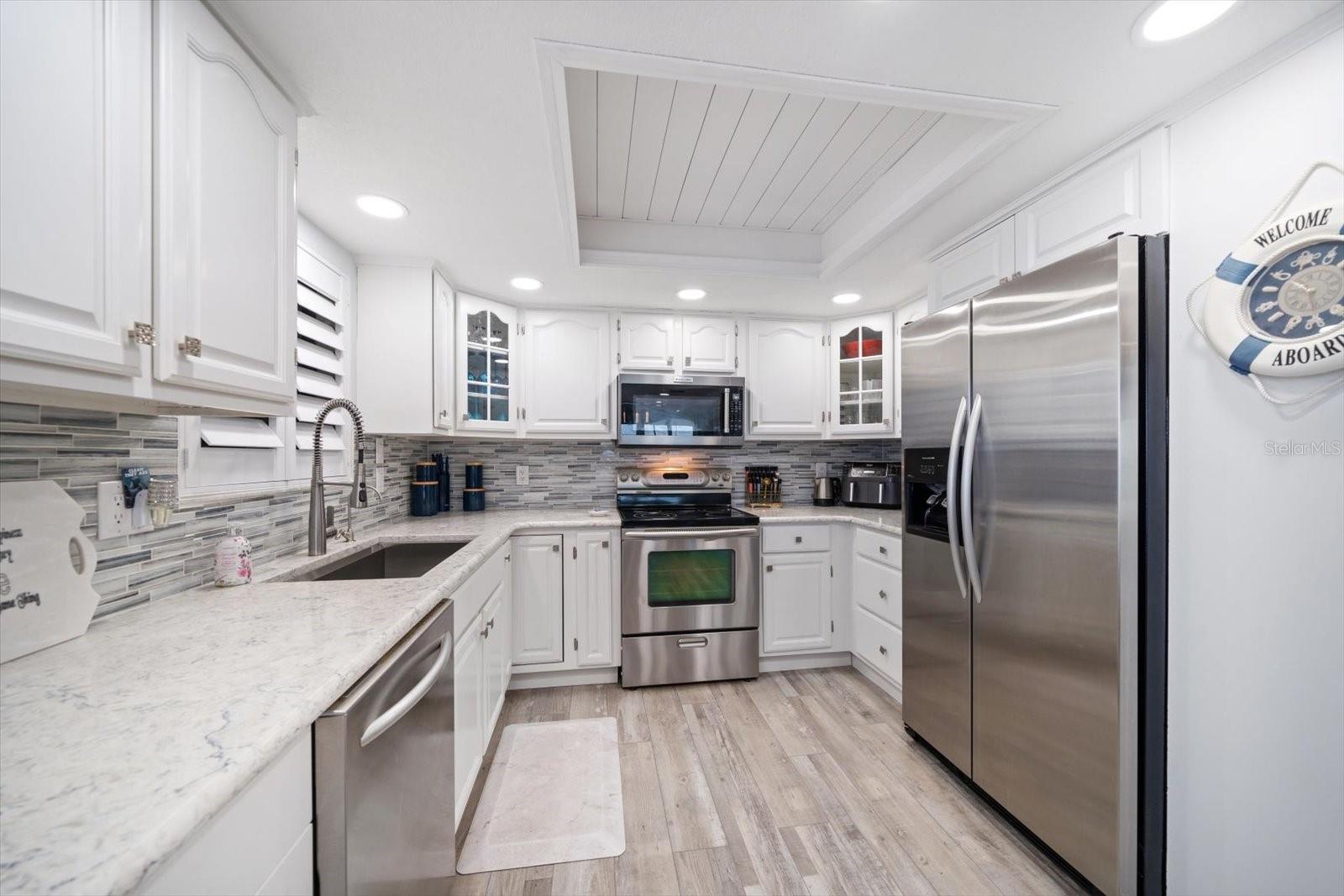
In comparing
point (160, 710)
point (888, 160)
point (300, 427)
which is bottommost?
point (160, 710)

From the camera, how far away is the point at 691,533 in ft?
9.12

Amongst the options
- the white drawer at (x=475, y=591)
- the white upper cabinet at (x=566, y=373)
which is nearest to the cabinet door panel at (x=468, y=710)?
the white drawer at (x=475, y=591)

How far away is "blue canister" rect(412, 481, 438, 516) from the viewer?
9.34ft

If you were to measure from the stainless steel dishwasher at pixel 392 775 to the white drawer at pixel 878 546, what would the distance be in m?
2.01

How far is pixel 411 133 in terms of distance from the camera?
4.73ft

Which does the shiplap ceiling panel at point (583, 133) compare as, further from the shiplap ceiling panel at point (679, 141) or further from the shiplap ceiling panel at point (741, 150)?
the shiplap ceiling panel at point (741, 150)

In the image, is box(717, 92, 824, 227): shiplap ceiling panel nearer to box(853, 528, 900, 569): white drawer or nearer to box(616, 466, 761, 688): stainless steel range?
box(616, 466, 761, 688): stainless steel range

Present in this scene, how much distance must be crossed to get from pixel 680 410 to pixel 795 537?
996mm

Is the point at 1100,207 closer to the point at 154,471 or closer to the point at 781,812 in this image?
the point at 781,812

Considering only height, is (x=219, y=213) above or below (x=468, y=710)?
above

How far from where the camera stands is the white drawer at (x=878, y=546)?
2.50 metres

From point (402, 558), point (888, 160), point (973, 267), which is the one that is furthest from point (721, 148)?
point (402, 558)

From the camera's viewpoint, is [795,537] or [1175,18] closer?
[1175,18]

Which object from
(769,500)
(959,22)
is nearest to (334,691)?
(959,22)
